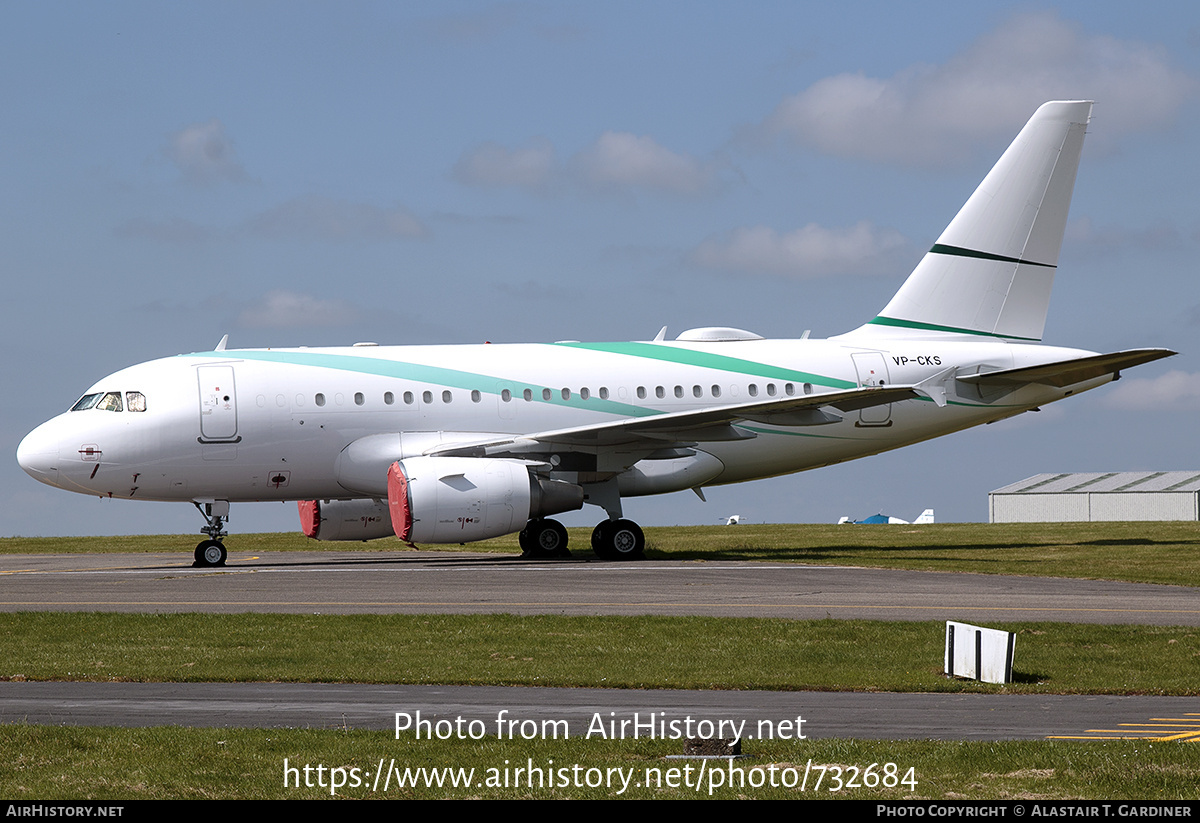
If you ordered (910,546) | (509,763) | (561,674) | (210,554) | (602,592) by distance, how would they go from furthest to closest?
(910,546), (210,554), (602,592), (561,674), (509,763)

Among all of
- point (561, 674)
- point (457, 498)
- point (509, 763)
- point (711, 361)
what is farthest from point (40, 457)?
point (509, 763)

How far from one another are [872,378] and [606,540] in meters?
7.48

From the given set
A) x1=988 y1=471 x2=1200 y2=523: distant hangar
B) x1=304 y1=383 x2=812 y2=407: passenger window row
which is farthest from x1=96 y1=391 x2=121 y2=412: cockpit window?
x1=988 y1=471 x2=1200 y2=523: distant hangar

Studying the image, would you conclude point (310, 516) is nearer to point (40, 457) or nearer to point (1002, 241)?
point (40, 457)

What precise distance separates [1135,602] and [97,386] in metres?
21.1

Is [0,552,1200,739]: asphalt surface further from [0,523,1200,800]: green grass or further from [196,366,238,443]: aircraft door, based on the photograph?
[196,366,238,443]: aircraft door

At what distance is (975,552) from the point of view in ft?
101

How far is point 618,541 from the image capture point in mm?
29031

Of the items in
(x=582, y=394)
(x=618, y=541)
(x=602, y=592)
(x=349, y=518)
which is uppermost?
(x=582, y=394)

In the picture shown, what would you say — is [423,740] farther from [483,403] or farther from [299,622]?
[483,403]

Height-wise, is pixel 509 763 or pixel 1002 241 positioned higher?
pixel 1002 241

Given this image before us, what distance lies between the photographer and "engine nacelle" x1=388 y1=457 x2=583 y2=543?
2567 centimetres

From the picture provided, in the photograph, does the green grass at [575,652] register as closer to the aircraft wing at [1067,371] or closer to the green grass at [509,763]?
the green grass at [509,763]
